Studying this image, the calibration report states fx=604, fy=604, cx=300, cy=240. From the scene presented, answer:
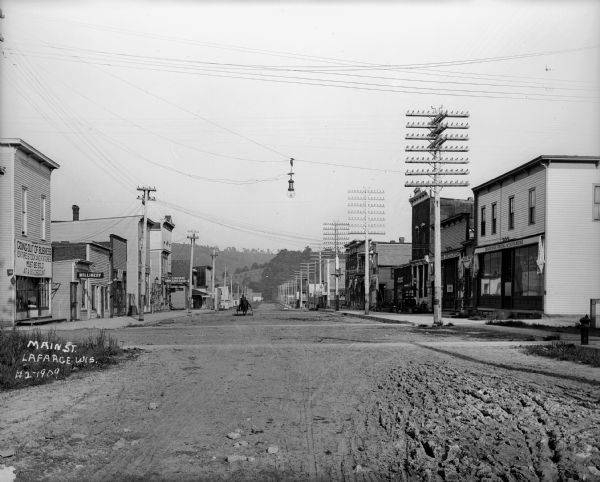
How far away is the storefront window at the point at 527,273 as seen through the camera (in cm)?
2994

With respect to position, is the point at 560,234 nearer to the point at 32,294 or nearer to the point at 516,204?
the point at 516,204

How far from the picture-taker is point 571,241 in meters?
28.6

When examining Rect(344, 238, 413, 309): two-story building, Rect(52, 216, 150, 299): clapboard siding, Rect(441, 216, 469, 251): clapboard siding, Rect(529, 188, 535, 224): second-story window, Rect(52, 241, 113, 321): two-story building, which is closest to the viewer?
Rect(529, 188, 535, 224): second-story window

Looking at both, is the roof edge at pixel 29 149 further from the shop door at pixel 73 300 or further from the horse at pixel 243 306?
the horse at pixel 243 306

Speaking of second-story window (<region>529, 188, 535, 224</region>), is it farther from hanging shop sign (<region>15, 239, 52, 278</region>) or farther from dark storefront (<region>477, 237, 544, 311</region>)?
hanging shop sign (<region>15, 239, 52, 278</region>)

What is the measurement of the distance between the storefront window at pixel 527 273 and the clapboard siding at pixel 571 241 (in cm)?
110

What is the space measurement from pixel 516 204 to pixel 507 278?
166 inches

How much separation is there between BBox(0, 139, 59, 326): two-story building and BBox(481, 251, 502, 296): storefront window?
24839 millimetres

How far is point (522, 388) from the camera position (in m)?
8.84

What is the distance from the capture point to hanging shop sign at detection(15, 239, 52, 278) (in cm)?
2756

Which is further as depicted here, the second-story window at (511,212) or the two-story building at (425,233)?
the two-story building at (425,233)

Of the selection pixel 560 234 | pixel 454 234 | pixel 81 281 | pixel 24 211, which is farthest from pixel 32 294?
pixel 454 234

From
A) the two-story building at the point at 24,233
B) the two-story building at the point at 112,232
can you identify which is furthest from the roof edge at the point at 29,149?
the two-story building at the point at 112,232
